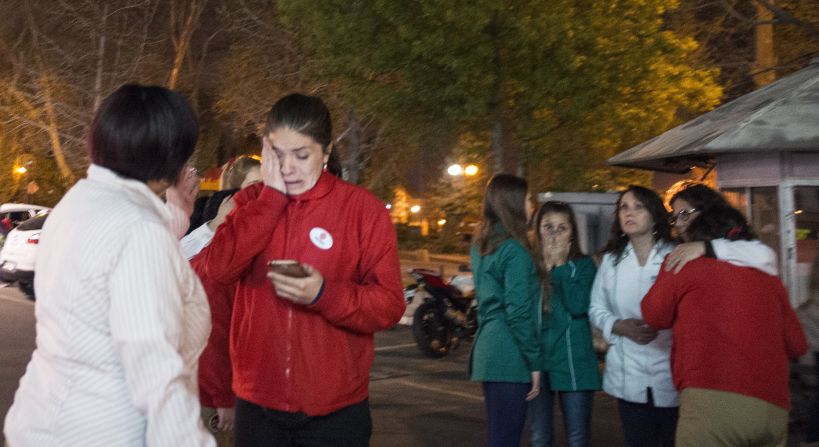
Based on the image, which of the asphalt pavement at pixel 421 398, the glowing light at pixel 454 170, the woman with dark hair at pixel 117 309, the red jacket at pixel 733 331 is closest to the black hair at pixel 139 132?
the woman with dark hair at pixel 117 309

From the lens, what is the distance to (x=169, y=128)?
237 cm

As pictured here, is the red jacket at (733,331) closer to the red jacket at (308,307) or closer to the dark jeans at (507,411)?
the dark jeans at (507,411)

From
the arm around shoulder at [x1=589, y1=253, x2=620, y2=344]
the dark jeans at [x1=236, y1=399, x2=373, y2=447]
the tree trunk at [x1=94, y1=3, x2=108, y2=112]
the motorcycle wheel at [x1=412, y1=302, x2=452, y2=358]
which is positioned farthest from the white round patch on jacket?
the tree trunk at [x1=94, y1=3, x2=108, y2=112]

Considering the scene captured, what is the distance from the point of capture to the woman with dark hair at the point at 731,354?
3.84 m

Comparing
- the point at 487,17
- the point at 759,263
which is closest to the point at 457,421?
the point at 759,263

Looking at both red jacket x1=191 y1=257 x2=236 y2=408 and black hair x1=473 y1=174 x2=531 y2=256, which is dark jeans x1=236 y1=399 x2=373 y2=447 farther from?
black hair x1=473 y1=174 x2=531 y2=256

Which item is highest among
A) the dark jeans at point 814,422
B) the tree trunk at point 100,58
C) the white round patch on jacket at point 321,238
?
the tree trunk at point 100,58

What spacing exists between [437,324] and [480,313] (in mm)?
6615

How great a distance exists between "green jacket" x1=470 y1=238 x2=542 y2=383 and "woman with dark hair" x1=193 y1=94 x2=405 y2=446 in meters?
1.64

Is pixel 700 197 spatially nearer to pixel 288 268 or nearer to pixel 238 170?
pixel 238 170

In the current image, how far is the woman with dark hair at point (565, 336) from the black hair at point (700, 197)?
928 mm

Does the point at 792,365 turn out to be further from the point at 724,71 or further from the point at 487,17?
the point at 724,71

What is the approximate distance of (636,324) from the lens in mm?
4812

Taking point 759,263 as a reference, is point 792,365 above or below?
below
